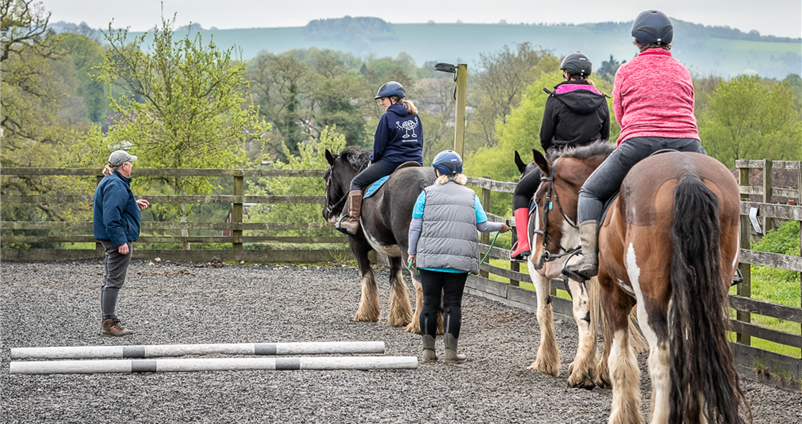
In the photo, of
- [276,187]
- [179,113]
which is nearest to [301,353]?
[179,113]

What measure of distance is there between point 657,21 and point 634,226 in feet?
4.20

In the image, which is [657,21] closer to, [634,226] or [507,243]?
[634,226]

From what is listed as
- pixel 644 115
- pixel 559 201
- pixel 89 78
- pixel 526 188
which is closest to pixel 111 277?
pixel 526 188

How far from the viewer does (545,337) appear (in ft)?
18.2

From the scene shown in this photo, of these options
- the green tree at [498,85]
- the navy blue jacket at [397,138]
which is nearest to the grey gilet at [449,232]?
the navy blue jacket at [397,138]

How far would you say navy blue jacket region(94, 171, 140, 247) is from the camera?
21.8 feet

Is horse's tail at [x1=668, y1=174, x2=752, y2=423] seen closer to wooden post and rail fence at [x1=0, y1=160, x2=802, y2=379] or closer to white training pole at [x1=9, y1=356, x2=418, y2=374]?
white training pole at [x1=9, y1=356, x2=418, y2=374]

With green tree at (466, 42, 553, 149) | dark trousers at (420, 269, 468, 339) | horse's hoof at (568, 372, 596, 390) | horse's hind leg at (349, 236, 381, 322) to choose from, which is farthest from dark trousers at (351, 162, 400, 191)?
green tree at (466, 42, 553, 149)

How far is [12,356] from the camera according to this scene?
5.66 m

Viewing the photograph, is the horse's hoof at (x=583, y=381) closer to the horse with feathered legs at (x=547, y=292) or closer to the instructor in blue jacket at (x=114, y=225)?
the horse with feathered legs at (x=547, y=292)

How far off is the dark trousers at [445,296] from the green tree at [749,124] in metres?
33.1

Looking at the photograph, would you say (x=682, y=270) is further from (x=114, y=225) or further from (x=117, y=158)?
(x=117, y=158)

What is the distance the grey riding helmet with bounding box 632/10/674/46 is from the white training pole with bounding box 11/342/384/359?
3.20 m

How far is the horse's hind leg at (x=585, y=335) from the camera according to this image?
16.6 ft
